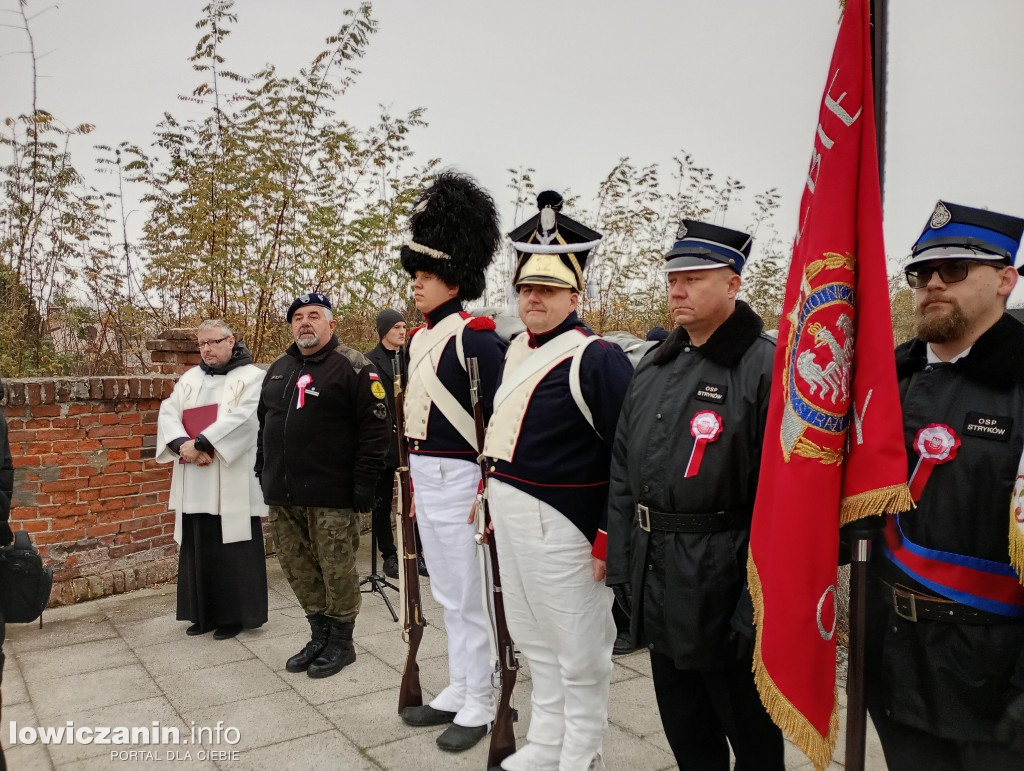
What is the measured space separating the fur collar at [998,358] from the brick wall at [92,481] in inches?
227

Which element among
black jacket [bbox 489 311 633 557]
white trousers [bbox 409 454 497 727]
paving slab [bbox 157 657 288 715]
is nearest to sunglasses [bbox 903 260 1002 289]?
black jacket [bbox 489 311 633 557]

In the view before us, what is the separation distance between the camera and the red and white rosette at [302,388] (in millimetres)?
4762

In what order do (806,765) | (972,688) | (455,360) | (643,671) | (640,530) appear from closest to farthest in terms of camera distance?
(972,688)
(640,530)
(806,765)
(455,360)
(643,671)

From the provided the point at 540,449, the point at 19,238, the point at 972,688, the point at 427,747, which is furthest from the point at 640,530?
the point at 19,238

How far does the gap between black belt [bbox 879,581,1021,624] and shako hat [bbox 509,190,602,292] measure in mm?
1683

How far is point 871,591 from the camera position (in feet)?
7.80

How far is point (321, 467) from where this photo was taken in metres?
A: 4.69

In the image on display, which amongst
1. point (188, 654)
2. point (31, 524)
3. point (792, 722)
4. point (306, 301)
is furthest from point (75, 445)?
point (792, 722)

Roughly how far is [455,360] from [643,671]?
2.21 metres

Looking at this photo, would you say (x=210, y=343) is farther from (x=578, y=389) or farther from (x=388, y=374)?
(x=578, y=389)

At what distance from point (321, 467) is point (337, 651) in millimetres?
1087

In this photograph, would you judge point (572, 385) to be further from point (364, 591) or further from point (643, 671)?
point (364, 591)

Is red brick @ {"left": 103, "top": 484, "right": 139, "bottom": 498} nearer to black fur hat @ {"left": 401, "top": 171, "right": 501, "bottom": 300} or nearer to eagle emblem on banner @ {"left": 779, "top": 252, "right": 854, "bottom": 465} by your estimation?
black fur hat @ {"left": 401, "top": 171, "right": 501, "bottom": 300}

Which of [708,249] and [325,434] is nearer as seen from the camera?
[708,249]
